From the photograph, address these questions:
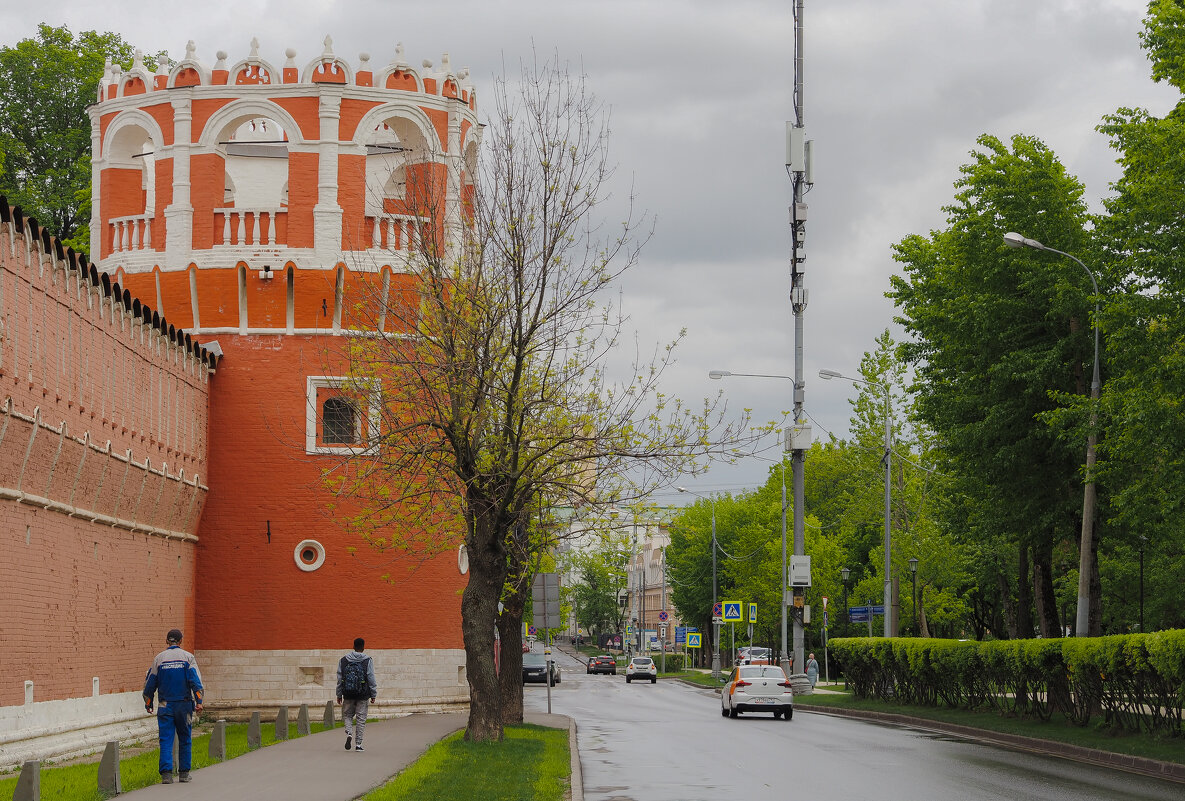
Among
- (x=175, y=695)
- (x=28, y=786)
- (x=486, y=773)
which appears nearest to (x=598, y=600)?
(x=486, y=773)

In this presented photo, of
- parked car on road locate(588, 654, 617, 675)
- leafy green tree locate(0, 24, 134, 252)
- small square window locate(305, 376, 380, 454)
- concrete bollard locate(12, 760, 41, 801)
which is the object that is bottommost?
parked car on road locate(588, 654, 617, 675)

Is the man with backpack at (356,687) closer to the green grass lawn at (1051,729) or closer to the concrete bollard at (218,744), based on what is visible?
the concrete bollard at (218,744)

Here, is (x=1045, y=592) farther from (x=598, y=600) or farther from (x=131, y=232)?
(x=598, y=600)

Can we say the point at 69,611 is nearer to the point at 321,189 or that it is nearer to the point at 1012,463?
the point at 321,189

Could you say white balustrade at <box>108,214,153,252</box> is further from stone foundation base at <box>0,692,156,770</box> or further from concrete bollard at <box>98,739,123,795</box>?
concrete bollard at <box>98,739,123,795</box>

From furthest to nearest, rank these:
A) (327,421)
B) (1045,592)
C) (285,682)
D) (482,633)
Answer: (1045,592)
(327,421)
(285,682)
(482,633)

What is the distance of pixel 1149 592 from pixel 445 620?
30161 millimetres

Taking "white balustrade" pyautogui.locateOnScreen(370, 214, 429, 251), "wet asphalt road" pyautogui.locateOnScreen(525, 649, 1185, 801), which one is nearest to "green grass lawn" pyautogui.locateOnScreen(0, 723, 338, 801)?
"wet asphalt road" pyautogui.locateOnScreen(525, 649, 1185, 801)

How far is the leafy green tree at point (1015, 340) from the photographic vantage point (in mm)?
29062

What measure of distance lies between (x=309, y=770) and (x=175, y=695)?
236 cm

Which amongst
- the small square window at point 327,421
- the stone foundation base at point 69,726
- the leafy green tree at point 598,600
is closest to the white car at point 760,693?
the small square window at point 327,421

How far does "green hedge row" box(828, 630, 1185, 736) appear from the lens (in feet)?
69.7

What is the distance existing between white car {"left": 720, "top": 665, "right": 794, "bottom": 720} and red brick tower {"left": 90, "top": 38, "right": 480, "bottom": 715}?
6465 millimetres

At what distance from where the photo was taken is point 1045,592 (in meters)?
32.4
